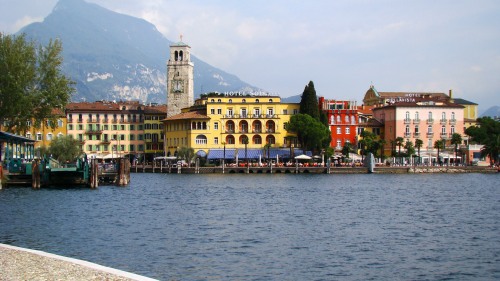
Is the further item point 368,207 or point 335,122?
point 335,122

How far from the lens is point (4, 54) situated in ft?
227

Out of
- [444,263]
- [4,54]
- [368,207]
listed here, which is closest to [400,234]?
[444,263]

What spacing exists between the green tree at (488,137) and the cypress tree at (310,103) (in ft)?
88.7

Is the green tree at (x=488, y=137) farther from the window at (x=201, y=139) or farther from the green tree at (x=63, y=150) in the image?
the green tree at (x=63, y=150)

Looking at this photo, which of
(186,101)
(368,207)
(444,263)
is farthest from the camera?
(186,101)

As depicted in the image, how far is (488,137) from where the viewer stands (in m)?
120

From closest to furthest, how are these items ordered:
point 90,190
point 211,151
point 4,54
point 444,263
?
point 444,263
point 90,190
point 4,54
point 211,151

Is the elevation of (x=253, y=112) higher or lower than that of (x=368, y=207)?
higher

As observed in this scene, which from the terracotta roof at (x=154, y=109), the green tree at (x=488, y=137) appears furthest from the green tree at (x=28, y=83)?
the green tree at (x=488, y=137)

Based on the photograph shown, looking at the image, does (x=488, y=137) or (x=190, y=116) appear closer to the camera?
(x=488, y=137)

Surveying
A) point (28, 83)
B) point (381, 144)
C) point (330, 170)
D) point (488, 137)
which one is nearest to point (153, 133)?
point (330, 170)

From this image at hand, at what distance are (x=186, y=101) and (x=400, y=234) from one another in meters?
98.2

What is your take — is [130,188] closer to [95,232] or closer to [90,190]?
[90,190]

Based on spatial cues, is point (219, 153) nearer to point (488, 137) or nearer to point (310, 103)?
point (310, 103)
